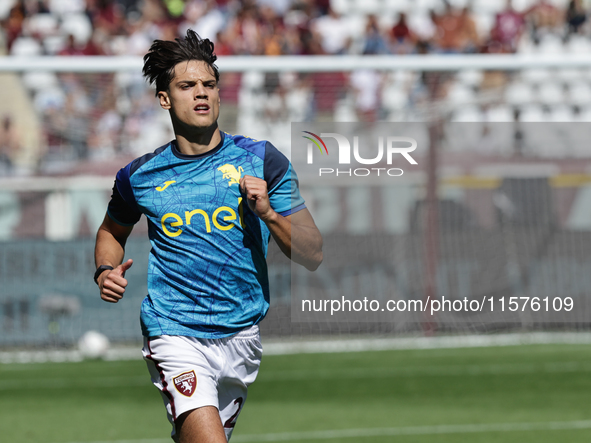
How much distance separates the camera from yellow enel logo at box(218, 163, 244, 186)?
4082 millimetres

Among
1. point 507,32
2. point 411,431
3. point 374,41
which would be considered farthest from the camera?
point 507,32

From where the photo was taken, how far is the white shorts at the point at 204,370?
12.9 ft

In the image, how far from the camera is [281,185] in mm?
4113

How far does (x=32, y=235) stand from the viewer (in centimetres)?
1158

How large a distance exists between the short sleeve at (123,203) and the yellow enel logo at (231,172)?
49 cm

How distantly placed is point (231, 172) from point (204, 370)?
89 cm

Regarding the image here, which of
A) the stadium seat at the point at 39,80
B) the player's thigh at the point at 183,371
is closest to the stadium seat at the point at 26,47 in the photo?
the stadium seat at the point at 39,80

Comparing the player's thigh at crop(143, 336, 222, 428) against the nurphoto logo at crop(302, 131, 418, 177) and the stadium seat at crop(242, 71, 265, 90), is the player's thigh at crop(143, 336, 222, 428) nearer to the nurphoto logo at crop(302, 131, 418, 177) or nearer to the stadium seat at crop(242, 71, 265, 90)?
the nurphoto logo at crop(302, 131, 418, 177)

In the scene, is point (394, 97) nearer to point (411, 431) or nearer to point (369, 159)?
point (369, 159)

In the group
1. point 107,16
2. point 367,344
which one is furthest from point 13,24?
point 367,344

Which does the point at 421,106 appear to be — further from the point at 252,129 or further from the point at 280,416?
the point at 280,416

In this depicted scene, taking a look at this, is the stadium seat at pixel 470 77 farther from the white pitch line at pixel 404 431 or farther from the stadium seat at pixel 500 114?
the white pitch line at pixel 404 431

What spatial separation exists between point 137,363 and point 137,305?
100 cm

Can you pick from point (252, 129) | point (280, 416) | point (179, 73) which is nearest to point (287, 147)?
point (252, 129)
